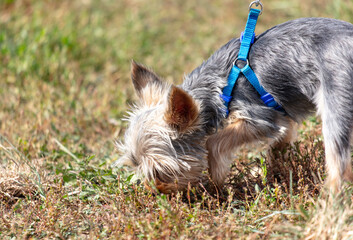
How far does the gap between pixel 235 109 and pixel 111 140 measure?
2056 mm

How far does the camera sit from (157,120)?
3537mm

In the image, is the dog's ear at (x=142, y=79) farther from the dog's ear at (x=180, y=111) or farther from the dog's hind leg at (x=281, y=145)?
the dog's hind leg at (x=281, y=145)

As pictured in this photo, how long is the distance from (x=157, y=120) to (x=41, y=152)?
68.1 inches

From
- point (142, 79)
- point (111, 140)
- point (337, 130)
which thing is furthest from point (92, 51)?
point (337, 130)

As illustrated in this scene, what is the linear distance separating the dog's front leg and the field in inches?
6.9

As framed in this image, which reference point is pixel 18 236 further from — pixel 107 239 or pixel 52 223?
pixel 107 239

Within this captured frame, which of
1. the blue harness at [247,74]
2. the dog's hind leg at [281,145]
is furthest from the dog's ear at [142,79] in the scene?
the dog's hind leg at [281,145]

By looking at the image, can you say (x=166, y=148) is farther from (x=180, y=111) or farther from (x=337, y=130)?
(x=337, y=130)

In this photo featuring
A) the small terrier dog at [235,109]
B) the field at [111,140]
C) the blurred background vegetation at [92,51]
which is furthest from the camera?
the blurred background vegetation at [92,51]

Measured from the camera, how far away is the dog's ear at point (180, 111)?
316cm

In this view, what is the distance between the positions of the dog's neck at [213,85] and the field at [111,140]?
1.66ft

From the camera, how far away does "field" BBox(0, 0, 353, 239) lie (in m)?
Answer: 3.09

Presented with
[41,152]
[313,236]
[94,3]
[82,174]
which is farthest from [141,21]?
[313,236]

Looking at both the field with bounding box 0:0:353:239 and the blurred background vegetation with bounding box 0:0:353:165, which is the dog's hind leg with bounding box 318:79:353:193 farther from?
the blurred background vegetation with bounding box 0:0:353:165
